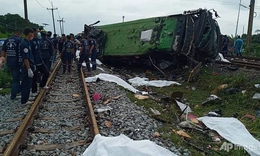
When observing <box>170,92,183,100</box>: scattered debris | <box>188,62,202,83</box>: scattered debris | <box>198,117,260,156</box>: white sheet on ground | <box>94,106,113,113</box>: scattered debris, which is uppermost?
<box>188,62,202,83</box>: scattered debris

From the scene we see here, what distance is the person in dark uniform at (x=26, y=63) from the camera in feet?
17.4

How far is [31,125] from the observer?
165 inches

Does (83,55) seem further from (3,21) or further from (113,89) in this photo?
(3,21)

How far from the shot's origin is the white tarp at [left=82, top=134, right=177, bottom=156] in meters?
2.92

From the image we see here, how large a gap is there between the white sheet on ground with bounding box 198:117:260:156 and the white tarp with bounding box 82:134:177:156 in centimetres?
153

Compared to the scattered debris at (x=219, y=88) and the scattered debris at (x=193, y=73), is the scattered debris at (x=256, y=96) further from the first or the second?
the scattered debris at (x=193, y=73)

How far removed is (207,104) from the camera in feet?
23.6

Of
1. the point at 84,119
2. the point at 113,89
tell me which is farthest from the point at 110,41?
the point at 84,119

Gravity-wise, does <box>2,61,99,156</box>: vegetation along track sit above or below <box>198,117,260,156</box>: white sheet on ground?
above

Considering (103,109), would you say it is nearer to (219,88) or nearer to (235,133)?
(235,133)

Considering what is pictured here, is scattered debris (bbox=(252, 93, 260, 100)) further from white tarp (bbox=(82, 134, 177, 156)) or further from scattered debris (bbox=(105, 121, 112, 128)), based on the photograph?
white tarp (bbox=(82, 134, 177, 156))

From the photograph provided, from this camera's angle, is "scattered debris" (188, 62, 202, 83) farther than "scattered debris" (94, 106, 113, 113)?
Yes

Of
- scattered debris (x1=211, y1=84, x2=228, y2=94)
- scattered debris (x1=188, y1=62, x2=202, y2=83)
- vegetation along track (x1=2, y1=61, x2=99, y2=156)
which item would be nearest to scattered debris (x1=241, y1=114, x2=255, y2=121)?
scattered debris (x1=211, y1=84, x2=228, y2=94)

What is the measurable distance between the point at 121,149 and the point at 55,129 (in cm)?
158
